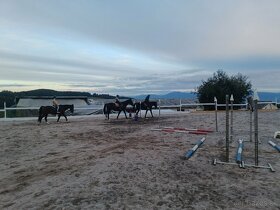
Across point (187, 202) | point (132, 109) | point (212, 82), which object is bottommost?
point (187, 202)

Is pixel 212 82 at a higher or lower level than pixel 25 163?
higher

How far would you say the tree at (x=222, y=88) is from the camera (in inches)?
1481

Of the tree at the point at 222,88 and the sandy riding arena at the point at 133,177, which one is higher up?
the tree at the point at 222,88

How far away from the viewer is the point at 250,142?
1041 centimetres

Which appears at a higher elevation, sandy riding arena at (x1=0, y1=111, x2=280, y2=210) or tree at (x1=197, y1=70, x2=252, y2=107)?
tree at (x1=197, y1=70, x2=252, y2=107)

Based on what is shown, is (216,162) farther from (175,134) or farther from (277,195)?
(175,134)

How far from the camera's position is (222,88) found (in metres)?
37.8

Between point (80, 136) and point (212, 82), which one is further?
point (212, 82)

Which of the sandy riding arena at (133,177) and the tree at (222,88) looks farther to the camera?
the tree at (222,88)

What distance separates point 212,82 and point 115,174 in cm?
3427

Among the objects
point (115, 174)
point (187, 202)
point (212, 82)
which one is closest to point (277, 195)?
point (187, 202)

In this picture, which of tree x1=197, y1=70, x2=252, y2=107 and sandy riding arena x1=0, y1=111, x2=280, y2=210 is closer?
sandy riding arena x1=0, y1=111, x2=280, y2=210

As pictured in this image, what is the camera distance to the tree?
123 feet

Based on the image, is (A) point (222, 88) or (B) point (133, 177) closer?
(B) point (133, 177)
